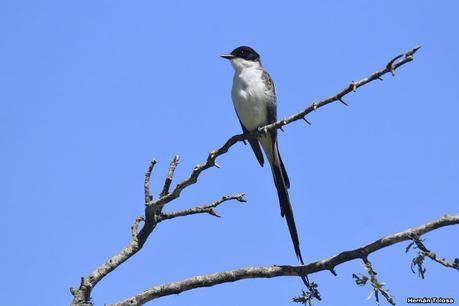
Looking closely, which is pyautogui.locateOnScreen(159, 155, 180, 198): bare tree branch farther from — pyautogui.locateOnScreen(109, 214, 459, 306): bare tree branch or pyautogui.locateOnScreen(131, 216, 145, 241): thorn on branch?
pyautogui.locateOnScreen(109, 214, 459, 306): bare tree branch

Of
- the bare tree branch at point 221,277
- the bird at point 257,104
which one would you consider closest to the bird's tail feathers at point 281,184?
the bird at point 257,104

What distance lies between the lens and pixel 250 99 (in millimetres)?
7160

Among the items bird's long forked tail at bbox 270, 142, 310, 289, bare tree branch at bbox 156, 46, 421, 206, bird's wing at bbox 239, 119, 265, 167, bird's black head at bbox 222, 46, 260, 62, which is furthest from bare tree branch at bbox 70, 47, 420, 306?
bird's black head at bbox 222, 46, 260, 62

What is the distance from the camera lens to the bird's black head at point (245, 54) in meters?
7.68

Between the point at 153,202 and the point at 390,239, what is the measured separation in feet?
5.28

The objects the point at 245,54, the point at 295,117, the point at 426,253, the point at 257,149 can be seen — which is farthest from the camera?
the point at 245,54

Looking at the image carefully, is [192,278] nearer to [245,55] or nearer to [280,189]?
[280,189]

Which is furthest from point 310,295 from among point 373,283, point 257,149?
point 257,149

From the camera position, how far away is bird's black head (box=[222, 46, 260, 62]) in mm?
7680

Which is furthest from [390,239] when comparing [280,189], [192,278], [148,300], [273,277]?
[280,189]

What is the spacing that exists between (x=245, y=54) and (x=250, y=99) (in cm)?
78

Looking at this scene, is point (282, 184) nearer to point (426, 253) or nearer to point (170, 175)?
point (170, 175)

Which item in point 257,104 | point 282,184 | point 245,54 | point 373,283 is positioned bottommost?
point 373,283

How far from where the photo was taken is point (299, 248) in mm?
4988
